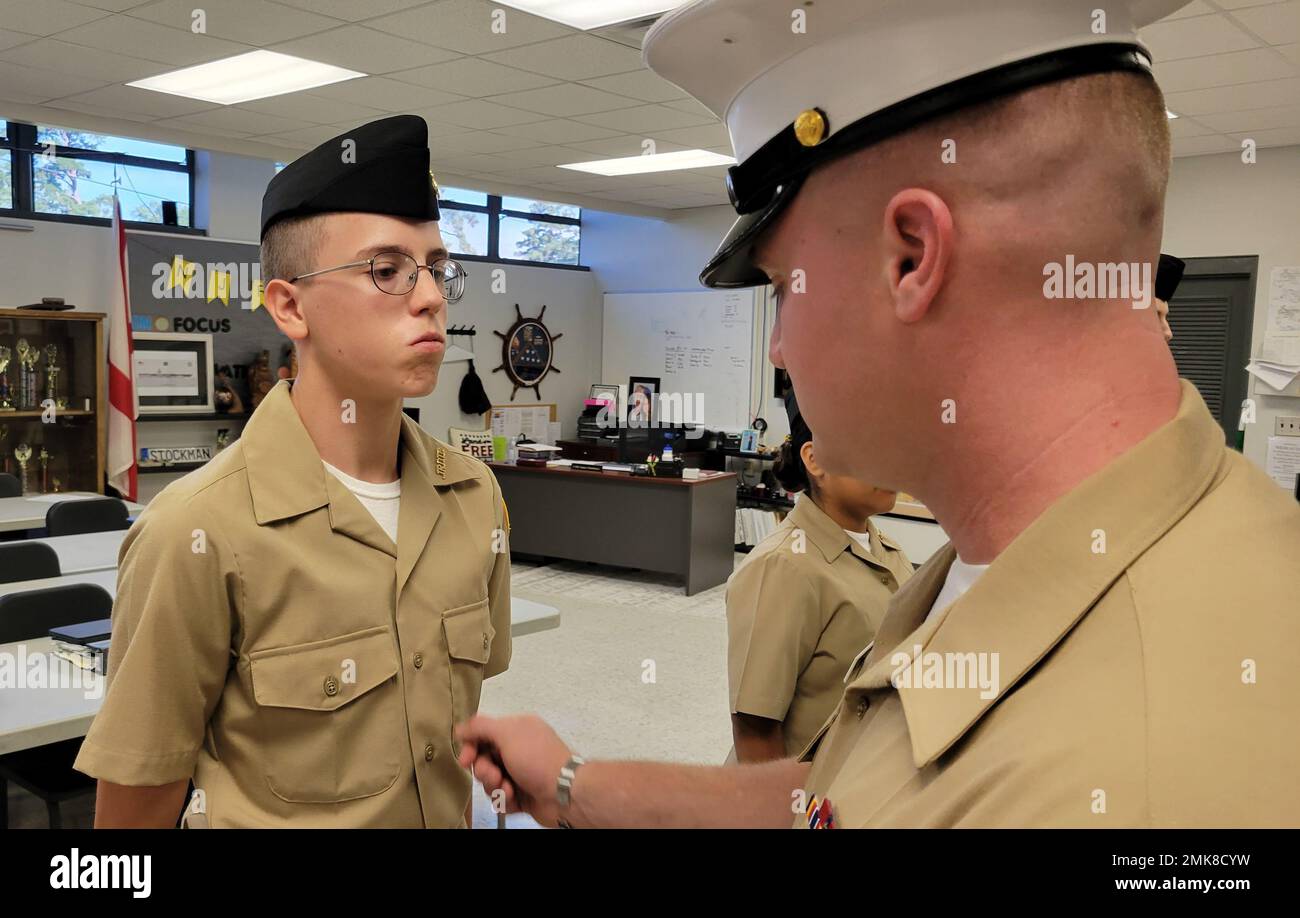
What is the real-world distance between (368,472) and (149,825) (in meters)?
0.62

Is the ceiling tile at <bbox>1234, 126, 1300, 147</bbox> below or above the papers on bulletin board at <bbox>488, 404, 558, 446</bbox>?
above

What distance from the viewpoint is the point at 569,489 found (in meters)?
7.86

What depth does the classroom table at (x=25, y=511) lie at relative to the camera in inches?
194

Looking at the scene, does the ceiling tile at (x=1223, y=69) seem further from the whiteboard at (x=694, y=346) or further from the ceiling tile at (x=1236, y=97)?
the whiteboard at (x=694, y=346)

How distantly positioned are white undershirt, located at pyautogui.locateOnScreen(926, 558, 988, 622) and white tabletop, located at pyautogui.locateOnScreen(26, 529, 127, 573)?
392 cm

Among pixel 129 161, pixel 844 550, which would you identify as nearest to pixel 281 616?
pixel 844 550

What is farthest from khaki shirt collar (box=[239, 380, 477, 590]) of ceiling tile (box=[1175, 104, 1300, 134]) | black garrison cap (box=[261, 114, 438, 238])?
ceiling tile (box=[1175, 104, 1300, 134])

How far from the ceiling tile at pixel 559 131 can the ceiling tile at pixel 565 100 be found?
0.27 metres

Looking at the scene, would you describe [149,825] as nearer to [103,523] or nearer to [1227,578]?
[1227,578]

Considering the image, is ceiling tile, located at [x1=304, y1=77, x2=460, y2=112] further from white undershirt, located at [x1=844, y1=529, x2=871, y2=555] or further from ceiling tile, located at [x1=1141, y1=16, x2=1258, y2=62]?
white undershirt, located at [x1=844, y1=529, x2=871, y2=555]

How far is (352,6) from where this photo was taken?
414 centimetres

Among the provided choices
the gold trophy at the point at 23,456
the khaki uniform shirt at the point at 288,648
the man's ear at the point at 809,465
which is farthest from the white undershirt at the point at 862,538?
the gold trophy at the point at 23,456

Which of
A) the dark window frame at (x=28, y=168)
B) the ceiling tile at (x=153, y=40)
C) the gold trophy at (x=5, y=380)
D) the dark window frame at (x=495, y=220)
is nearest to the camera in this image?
the ceiling tile at (x=153, y=40)

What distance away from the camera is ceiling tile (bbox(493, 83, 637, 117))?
5402 mm
